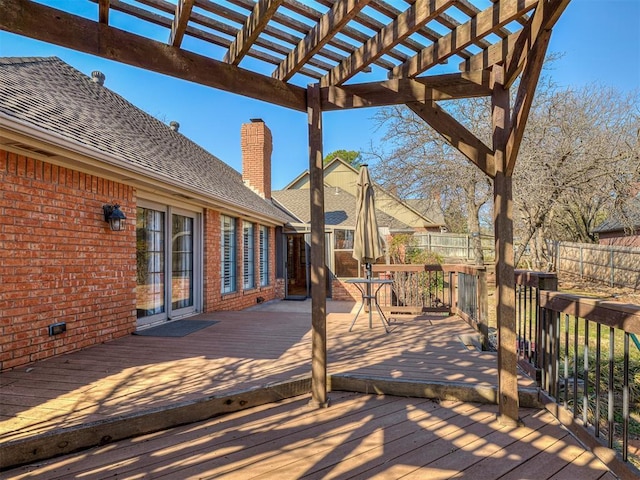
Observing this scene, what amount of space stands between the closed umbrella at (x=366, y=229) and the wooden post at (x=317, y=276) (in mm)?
3177

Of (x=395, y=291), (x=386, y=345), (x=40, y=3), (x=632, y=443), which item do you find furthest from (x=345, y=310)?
(x=40, y=3)

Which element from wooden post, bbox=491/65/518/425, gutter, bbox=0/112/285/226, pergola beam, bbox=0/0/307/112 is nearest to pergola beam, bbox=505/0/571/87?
wooden post, bbox=491/65/518/425

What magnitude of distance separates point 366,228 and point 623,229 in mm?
17524

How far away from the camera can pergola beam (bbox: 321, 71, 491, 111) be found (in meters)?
3.09

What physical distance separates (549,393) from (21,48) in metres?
9.66

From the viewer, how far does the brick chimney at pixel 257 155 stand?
11.4 meters

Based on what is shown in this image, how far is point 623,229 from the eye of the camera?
17812 mm

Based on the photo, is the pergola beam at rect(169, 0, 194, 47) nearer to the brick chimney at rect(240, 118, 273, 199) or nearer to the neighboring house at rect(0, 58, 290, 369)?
the neighboring house at rect(0, 58, 290, 369)

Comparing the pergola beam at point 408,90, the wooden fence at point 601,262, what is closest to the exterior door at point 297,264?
the pergola beam at point 408,90

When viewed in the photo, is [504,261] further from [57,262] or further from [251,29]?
[57,262]

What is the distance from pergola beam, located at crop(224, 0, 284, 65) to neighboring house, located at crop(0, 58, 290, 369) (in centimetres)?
207

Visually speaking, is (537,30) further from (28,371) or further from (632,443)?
(28,371)

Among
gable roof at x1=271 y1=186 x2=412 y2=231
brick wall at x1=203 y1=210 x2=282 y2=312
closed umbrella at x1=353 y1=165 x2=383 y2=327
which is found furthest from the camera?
gable roof at x1=271 y1=186 x2=412 y2=231

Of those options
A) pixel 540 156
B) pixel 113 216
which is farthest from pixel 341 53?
pixel 540 156
